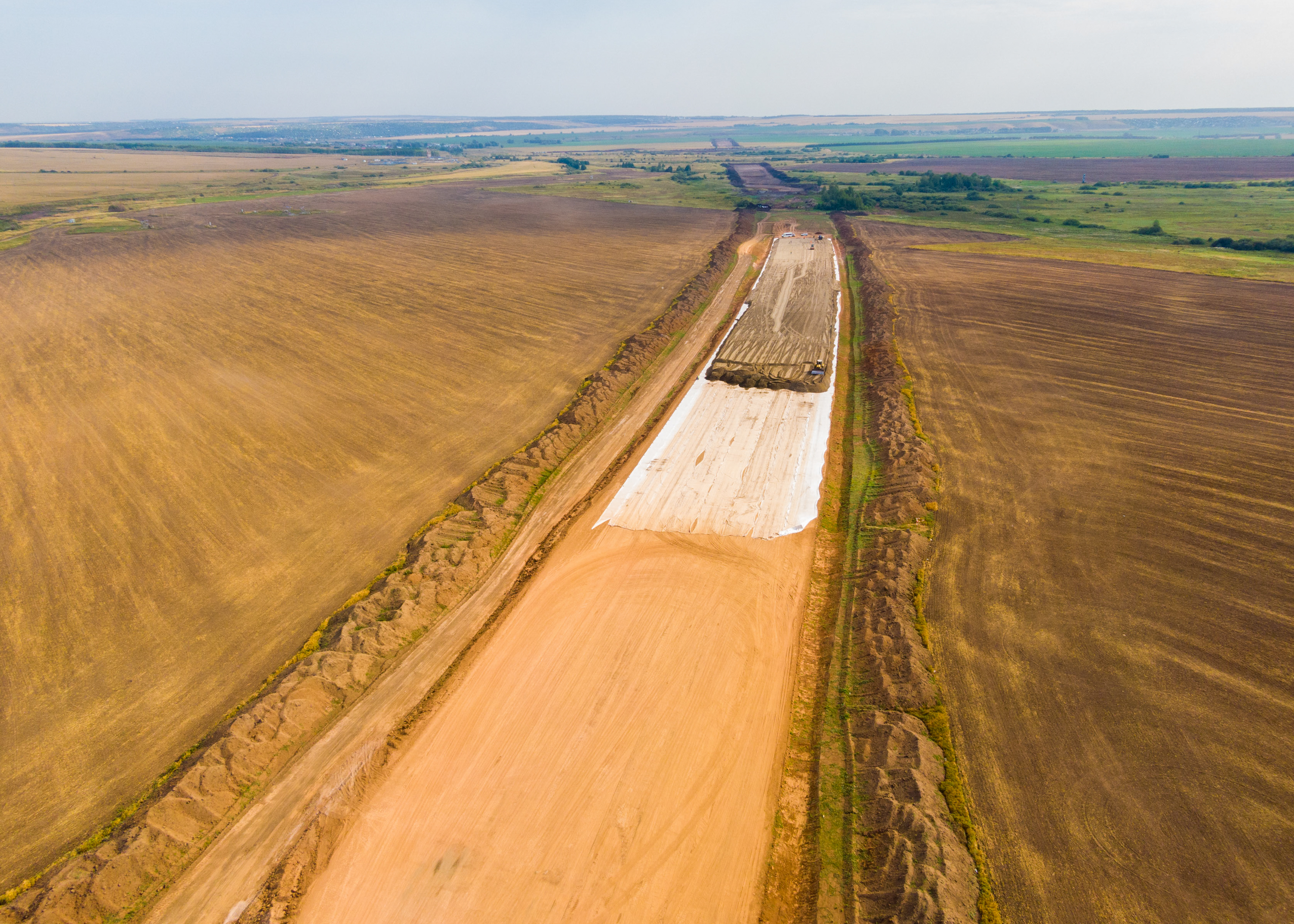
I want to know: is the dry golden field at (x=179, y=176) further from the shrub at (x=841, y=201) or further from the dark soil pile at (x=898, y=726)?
the dark soil pile at (x=898, y=726)

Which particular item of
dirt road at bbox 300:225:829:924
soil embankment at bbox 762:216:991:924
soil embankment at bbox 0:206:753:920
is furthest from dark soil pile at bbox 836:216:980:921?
soil embankment at bbox 0:206:753:920

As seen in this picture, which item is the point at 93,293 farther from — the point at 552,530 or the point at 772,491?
the point at 772,491

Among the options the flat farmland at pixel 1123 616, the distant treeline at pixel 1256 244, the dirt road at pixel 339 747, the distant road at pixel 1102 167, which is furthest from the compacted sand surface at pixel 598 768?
the distant road at pixel 1102 167

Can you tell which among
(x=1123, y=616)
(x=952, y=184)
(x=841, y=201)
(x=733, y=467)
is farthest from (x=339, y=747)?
(x=952, y=184)

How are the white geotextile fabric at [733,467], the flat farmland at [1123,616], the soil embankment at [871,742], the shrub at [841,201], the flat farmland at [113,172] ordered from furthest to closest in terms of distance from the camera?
1. the flat farmland at [113,172]
2. the shrub at [841,201]
3. the white geotextile fabric at [733,467]
4. the flat farmland at [1123,616]
5. the soil embankment at [871,742]

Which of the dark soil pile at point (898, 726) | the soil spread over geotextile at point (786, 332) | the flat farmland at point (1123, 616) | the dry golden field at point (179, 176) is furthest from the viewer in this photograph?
the dry golden field at point (179, 176)

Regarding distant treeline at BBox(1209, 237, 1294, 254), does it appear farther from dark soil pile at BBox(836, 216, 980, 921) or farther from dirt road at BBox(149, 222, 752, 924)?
dirt road at BBox(149, 222, 752, 924)

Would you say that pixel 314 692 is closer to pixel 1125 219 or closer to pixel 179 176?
pixel 1125 219
